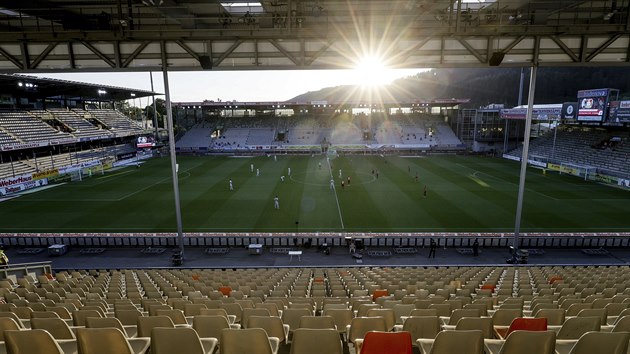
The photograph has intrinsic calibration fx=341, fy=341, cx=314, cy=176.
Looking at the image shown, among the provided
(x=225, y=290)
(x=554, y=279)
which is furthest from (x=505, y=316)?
(x=554, y=279)

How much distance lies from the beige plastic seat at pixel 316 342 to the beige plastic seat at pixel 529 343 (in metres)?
1.67

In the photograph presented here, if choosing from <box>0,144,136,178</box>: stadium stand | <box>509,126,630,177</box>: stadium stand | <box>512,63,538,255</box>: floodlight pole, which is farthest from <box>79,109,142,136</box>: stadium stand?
<box>509,126,630,177</box>: stadium stand

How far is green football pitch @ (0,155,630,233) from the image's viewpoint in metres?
22.8

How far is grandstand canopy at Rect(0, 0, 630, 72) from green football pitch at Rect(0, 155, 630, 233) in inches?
472

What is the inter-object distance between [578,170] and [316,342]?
45826 millimetres

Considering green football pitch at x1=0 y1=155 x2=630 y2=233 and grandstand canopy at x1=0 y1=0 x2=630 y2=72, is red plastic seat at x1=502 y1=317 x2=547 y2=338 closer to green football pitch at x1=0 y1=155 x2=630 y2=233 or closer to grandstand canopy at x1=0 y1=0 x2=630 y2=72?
grandstand canopy at x1=0 y1=0 x2=630 y2=72

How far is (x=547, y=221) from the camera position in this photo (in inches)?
923

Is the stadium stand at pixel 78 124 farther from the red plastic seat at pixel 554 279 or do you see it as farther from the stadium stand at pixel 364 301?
the red plastic seat at pixel 554 279

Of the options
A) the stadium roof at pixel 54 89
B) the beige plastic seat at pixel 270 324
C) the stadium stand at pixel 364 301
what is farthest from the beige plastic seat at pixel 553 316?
the stadium roof at pixel 54 89

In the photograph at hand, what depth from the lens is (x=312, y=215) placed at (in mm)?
24625

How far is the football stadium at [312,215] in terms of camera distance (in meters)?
4.75

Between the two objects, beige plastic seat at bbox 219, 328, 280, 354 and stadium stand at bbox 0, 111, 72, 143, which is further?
stadium stand at bbox 0, 111, 72, 143

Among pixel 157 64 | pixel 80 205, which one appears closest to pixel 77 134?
pixel 80 205

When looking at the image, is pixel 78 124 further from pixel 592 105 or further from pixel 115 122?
pixel 592 105
